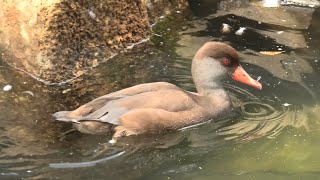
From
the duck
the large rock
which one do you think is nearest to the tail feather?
the duck

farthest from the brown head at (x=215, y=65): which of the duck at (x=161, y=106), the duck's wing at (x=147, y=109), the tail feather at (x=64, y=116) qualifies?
the tail feather at (x=64, y=116)

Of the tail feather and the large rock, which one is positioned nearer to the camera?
the tail feather

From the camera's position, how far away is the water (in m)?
4.61

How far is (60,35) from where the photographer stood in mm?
6316

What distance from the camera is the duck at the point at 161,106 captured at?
16.4ft

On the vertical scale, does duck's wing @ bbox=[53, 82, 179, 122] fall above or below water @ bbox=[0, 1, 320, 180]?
above

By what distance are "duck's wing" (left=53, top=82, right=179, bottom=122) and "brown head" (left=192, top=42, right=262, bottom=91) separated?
17.2 inches

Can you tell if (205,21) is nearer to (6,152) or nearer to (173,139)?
(173,139)

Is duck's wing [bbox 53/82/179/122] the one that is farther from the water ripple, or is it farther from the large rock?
the large rock

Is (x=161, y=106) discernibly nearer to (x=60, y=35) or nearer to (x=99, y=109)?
(x=99, y=109)

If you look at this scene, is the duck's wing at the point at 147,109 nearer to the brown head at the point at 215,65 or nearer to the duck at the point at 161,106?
the duck at the point at 161,106

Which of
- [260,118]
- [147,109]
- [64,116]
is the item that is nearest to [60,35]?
[64,116]

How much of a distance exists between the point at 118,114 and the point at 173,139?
1.74 feet

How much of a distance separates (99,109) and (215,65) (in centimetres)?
124
